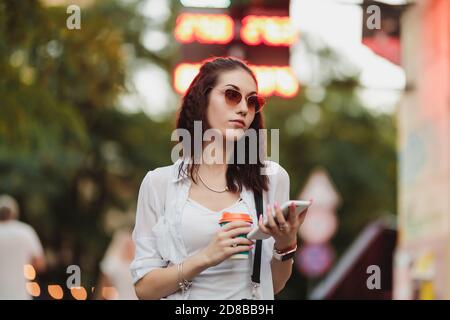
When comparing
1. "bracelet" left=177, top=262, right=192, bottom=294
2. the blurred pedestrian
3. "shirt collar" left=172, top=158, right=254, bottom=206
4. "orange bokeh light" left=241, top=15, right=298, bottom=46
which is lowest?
the blurred pedestrian

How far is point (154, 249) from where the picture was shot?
3.33 m

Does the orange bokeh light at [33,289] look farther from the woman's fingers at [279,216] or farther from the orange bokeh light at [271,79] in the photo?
the woman's fingers at [279,216]

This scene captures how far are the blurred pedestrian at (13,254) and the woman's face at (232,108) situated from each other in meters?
6.67

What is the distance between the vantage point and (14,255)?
998 cm

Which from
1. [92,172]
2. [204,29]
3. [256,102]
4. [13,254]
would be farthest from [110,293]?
[92,172]

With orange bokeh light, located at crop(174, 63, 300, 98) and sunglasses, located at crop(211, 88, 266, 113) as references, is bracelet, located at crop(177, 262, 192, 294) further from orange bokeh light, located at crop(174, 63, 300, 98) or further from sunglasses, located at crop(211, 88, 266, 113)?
orange bokeh light, located at crop(174, 63, 300, 98)

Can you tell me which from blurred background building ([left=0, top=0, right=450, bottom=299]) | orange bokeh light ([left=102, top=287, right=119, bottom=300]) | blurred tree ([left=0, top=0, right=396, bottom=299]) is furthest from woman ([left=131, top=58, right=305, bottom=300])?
orange bokeh light ([left=102, top=287, right=119, bottom=300])

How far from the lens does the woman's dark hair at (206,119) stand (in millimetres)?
3320

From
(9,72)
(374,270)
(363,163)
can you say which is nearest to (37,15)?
(9,72)

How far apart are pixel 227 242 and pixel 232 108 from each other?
48 centimetres

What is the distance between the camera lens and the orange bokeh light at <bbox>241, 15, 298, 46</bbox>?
1206 cm

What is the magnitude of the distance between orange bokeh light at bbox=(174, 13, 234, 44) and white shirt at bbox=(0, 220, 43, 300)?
11.2ft

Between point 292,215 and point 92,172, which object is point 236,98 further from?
point 92,172
